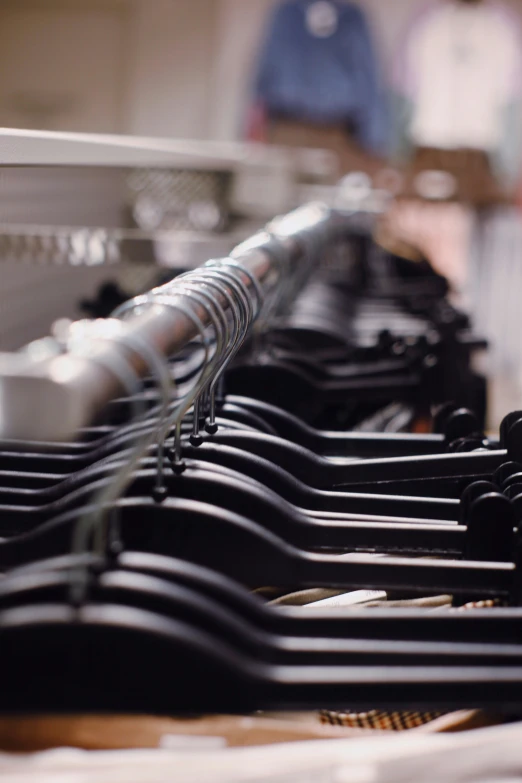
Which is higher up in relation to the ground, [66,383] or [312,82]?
[312,82]

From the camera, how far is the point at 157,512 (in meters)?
0.71

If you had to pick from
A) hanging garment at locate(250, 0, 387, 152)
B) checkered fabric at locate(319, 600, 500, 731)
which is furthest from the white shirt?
checkered fabric at locate(319, 600, 500, 731)

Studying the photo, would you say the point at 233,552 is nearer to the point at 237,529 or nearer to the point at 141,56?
the point at 237,529

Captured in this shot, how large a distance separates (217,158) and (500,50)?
4.81 meters

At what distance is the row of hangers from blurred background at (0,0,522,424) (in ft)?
16.4

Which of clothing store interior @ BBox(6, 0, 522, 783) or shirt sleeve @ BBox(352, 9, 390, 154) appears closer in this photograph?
clothing store interior @ BBox(6, 0, 522, 783)

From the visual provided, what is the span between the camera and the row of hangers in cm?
57

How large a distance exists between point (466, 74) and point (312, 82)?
1.07 metres

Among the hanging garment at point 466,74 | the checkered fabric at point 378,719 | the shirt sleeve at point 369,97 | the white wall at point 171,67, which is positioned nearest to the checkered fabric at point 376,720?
the checkered fabric at point 378,719

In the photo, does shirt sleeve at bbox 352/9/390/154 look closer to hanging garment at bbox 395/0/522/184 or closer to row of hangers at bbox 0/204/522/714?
hanging garment at bbox 395/0/522/184

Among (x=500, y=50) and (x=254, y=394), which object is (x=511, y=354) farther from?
(x=254, y=394)

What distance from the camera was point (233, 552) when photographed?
71 cm

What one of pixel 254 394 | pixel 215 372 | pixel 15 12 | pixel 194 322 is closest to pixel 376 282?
pixel 254 394

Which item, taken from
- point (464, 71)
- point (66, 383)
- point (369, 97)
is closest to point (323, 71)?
point (369, 97)
